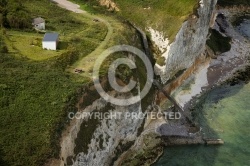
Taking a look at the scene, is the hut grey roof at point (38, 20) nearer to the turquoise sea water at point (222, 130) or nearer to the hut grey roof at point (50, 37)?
the hut grey roof at point (50, 37)

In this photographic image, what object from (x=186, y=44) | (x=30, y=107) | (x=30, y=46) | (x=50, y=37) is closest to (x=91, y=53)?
(x=50, y=37)

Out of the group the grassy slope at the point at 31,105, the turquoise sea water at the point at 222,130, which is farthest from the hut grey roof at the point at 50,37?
the turquoise sea water at the point at 222,130

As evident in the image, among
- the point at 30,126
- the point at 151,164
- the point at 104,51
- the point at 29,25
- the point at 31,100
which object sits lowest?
the point at 151,164

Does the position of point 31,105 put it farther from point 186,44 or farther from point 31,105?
point 186,44

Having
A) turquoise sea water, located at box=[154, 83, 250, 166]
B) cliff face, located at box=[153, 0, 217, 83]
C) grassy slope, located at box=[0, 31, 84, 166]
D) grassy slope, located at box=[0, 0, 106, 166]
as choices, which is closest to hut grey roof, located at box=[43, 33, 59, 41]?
grassy slope, located at box=[0, 0, 106, 166]

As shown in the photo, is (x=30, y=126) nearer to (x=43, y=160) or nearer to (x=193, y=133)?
(x=43, y=160)

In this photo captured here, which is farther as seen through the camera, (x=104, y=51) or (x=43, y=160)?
(x=104, y=51)

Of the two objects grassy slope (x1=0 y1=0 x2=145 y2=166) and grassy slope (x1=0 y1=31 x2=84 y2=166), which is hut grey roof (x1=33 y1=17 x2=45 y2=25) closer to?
grassy slope (x1=0 y1=0 x2=145 y2=166)

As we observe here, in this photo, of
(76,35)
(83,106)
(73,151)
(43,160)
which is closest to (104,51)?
(76,35)
